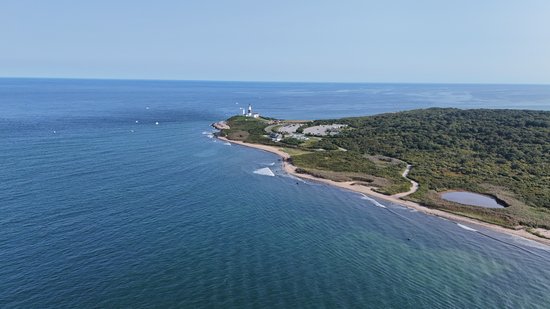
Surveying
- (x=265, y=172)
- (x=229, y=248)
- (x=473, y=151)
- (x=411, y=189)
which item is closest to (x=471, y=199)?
(x=411, y=189)

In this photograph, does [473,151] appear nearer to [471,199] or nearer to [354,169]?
[354,169]

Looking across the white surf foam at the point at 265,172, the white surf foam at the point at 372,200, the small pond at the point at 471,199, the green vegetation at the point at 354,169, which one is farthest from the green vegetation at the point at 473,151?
the white surf foam at the point at 265,172

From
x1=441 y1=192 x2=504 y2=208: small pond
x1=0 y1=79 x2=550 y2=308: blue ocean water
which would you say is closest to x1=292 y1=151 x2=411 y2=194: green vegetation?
x1=0 y1=79 x2=550 y2=308: blue ocean water

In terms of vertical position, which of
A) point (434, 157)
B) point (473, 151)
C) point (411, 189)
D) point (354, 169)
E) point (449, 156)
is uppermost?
point (473, 151)

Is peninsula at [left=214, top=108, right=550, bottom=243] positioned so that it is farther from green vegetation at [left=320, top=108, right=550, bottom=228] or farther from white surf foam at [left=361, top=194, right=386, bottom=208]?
white surf foam at [left=361, top=194, right=386, bottom=208]

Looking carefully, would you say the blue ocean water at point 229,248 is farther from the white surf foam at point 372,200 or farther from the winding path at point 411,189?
the winding path at point 411,189
